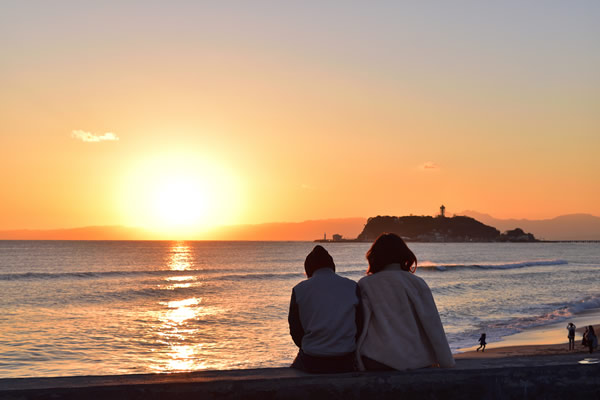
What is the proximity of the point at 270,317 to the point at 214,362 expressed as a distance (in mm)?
10983

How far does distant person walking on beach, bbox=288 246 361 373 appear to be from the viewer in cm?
412

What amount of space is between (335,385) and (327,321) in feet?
3.74

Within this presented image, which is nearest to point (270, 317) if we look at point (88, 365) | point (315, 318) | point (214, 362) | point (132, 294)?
point (214, 362)

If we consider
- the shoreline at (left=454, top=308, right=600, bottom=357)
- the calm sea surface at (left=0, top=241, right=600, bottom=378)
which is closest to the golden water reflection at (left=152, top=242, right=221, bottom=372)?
the calm sea surface at (left=0, top=241, right=600, bottom=378)

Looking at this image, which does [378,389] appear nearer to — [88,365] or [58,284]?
[88,365]

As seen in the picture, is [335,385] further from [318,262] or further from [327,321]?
[318,262]

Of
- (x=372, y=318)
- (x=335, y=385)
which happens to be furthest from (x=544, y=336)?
(x=335, y=385)

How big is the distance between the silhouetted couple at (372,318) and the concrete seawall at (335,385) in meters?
0.46

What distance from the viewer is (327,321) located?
4.14 m

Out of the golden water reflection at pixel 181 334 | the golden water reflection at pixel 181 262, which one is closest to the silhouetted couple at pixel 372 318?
the golden water reflection at pixel 181 334

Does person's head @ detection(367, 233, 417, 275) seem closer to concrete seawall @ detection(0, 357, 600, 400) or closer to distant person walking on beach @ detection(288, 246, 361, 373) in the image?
distant person walking on beach @ detection(288, 246, 361, 373)

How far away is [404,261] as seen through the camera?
157 inches

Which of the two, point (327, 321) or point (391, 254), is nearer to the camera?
point (391, 254)

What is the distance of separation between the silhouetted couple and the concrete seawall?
18.2 inches
